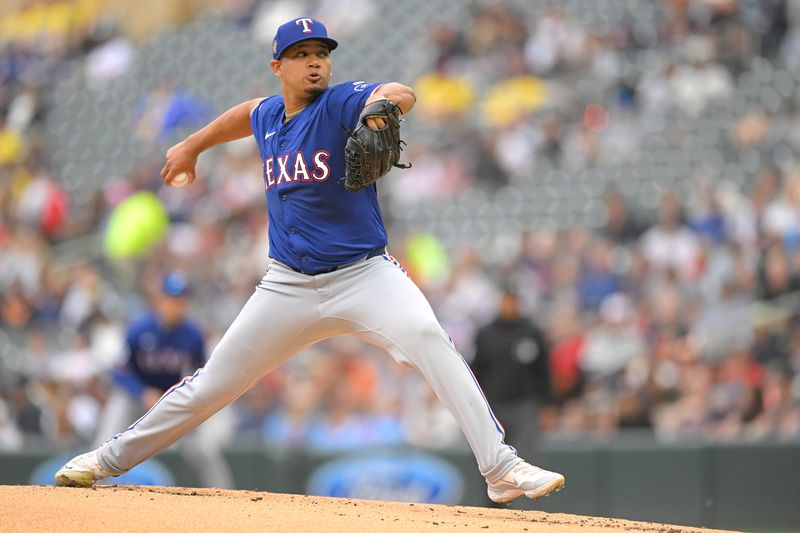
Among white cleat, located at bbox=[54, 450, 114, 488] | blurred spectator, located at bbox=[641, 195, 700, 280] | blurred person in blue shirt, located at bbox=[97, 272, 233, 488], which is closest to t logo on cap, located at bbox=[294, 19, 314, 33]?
white cleat, located at bbox=[54, 450, 114, 488]

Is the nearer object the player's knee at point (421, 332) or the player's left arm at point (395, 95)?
the player's left arm at point (395, 95)

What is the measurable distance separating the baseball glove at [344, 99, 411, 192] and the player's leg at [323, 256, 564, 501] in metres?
0.47

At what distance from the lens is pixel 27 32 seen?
21672 mm

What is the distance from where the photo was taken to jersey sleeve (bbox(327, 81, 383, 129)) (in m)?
5.17

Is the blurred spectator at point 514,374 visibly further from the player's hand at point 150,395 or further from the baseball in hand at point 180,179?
the baseball in hand at point 180,179

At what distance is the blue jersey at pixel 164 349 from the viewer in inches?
367

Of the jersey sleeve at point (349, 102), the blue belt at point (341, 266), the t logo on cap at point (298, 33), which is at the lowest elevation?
the blue belt at point (341, 266)

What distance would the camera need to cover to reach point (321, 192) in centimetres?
526

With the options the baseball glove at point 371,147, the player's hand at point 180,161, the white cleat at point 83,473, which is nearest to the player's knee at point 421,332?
the baseball glove at point 371,147

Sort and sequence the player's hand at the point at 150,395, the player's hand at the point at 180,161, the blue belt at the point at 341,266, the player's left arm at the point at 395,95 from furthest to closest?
the player's hand at the point at 150,395 → the player's hand at the point at 180,161 → the blue belt at the point at 341,266 → the player's left arm at the point at 395,95

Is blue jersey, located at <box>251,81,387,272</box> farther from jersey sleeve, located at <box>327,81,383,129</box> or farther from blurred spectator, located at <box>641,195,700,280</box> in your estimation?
blurred spectator, located at <box>641,195,700,280</box>

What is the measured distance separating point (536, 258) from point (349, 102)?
24.9ft

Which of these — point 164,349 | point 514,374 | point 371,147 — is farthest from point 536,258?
point 371,147

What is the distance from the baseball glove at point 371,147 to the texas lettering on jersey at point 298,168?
21 cm
